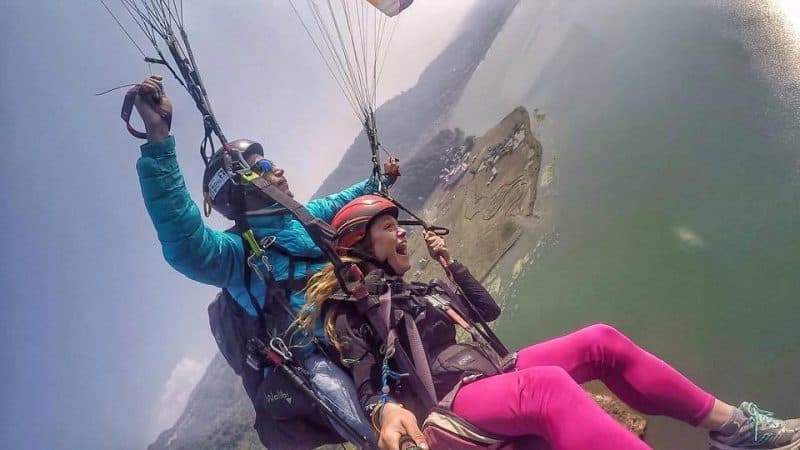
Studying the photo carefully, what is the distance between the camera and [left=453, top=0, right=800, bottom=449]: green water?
127 inches

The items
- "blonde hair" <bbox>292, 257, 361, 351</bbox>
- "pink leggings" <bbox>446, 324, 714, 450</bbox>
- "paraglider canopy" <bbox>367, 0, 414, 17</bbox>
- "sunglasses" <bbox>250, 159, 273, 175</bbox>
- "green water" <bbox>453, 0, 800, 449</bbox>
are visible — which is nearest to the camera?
"pink leggings" <bbox>446, 324, 714, 450</bbox>

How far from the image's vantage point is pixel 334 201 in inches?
137

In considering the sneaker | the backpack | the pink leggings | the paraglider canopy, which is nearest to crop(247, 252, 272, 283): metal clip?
the backpack

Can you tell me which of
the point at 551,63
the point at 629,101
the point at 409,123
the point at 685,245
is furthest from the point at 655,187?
the point at 409,123

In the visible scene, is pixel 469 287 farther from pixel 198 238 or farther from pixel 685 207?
pixel 685 207

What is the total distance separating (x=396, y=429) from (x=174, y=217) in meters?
1.49

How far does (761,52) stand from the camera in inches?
218

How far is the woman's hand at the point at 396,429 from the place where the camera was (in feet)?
5.29

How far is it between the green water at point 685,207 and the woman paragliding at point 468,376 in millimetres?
1314

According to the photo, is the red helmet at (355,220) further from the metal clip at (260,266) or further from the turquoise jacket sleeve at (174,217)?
the turquoise jacket sleeve at (174,217)

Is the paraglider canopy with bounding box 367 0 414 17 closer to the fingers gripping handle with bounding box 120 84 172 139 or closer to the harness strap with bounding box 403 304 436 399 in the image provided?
the fingers gripping handle with bounding box 120 84 172 139

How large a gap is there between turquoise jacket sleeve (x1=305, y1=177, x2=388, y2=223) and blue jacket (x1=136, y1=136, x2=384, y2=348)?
654 millimetres

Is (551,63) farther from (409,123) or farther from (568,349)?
(409,123)

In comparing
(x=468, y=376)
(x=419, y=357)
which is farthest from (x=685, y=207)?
(x=419, y=357)
